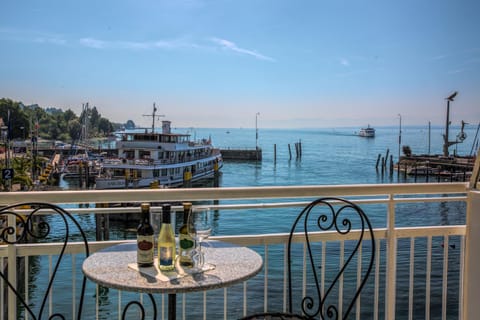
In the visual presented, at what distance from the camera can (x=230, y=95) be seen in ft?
151

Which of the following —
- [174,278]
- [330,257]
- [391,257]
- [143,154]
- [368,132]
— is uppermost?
[368,132]

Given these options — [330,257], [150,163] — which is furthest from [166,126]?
[330,257]

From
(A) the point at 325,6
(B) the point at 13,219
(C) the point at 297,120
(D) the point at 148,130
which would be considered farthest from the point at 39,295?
(C) the point at 297,120

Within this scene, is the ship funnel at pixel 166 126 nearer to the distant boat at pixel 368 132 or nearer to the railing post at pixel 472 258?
the railing post at pixel 472 258

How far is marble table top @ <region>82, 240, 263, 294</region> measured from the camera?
128 centimetres

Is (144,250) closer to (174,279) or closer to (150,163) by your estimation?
(174,279)

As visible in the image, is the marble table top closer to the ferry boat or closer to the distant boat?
the ferry boat

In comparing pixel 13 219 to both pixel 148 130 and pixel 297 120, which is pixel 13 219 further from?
pixel 297 120

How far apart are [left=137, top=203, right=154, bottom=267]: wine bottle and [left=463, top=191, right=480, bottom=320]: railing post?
5.13 feet

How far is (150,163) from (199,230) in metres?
25.7

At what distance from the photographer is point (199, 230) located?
153cm

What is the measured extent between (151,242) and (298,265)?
11471 millimetres

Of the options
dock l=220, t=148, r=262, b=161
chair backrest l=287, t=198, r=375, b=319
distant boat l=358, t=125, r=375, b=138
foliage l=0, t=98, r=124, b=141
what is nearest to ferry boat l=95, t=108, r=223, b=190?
chair backrest l=287, t=198, r=375, b=319

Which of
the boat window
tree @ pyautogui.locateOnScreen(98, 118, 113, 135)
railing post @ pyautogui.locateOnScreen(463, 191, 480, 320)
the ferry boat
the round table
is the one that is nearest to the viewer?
the round table
